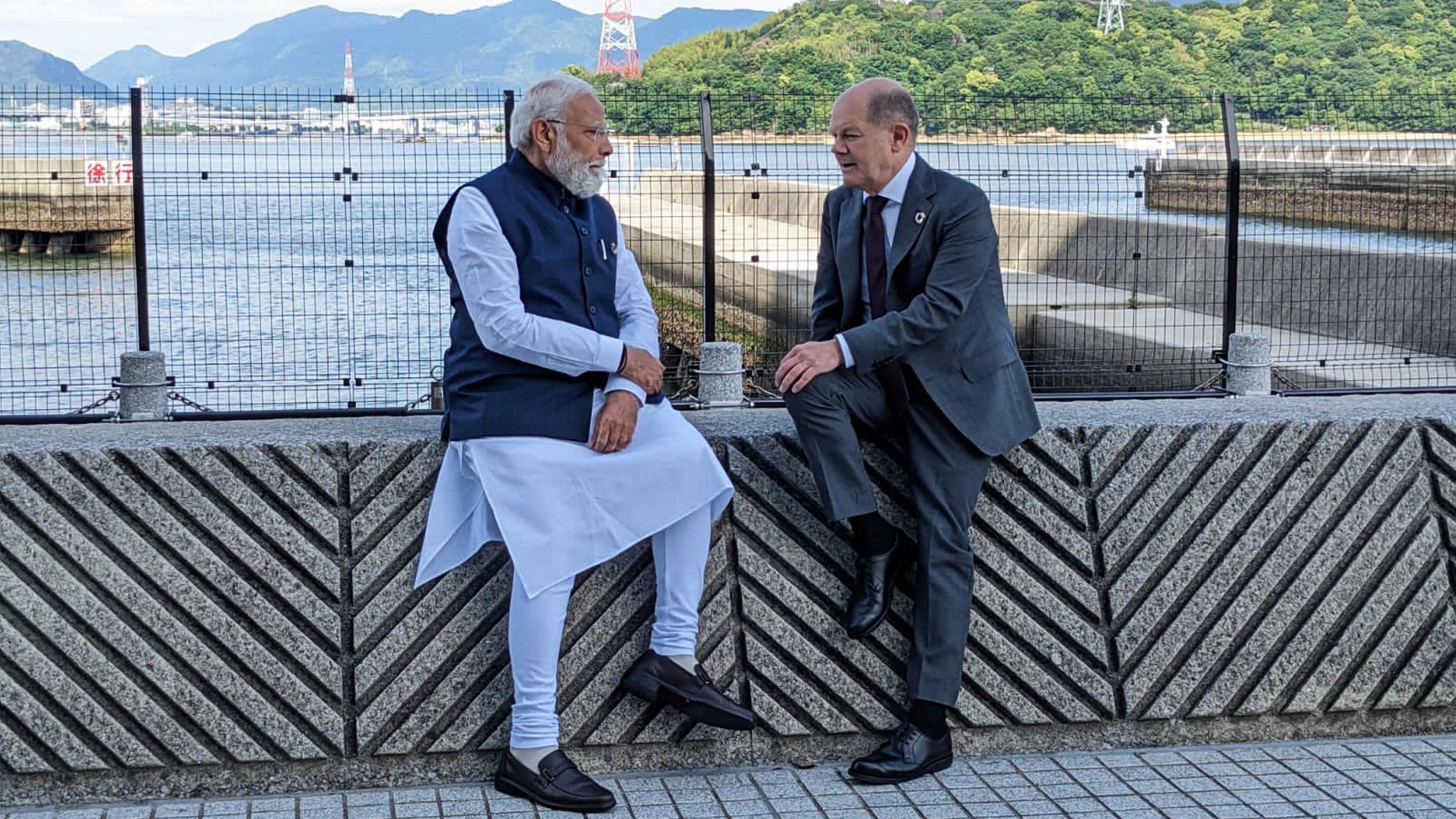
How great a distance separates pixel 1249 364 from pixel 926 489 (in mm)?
2898

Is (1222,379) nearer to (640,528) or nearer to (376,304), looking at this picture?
(640,528)

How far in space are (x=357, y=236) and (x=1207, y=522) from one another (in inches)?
285

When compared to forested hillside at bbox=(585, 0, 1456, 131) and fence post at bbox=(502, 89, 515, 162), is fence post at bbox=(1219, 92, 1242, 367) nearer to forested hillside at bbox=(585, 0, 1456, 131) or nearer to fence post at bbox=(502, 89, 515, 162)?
forested hillside at bbox=(585, 0, 1456, 131)

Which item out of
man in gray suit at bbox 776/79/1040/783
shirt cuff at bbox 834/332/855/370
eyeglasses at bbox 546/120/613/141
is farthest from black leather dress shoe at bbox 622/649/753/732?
eyeglasses at bbox 546/120/613/141

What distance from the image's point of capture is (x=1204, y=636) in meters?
4.89

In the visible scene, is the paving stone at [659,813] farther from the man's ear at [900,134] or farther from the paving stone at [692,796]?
the man's ear at [900,134]

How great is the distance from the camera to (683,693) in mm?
4477

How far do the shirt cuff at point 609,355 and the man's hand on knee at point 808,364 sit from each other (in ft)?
1.48

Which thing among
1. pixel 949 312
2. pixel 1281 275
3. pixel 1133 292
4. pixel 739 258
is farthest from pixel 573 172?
pixel 1133 292

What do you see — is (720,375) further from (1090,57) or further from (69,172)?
(1090,57)

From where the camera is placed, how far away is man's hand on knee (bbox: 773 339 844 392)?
4.55 m

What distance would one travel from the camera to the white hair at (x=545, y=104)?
4.49 m

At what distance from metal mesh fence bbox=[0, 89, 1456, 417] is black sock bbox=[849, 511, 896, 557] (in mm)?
2537

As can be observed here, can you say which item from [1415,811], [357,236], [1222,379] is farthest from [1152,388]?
[1415,811]
